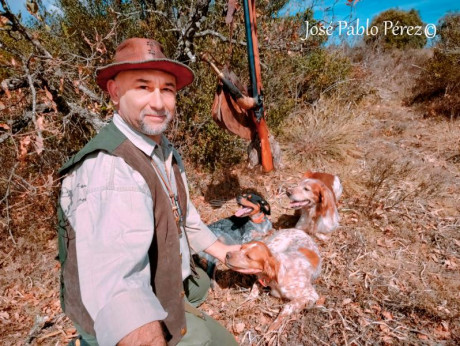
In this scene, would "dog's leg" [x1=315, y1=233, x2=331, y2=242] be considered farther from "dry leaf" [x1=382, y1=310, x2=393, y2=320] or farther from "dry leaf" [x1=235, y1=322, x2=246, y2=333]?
"dry leaf" [x1=235, y1=322, x2=246, y2=333]

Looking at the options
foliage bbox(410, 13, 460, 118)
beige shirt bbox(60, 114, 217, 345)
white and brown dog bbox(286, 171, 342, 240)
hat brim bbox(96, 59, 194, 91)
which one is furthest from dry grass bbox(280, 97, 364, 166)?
beige shirt bbox(60, 114, 217, 345)

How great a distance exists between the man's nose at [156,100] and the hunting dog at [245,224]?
7.53ft

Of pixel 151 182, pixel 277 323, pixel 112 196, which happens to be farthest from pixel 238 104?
pixel 277 323

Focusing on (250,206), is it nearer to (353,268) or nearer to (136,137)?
(353,268)

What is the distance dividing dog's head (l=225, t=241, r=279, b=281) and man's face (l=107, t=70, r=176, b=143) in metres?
1.34

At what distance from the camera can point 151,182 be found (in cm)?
147

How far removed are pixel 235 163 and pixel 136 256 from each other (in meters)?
4.31

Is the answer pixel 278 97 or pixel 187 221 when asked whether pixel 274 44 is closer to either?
pixel 278 97

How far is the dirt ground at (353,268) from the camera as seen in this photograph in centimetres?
258

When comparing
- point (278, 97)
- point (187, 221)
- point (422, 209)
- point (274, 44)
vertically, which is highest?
point (274, 44)

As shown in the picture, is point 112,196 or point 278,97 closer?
point 112,196

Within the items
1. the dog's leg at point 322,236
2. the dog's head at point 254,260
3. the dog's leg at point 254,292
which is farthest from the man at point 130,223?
the dog's leg at point 322,236

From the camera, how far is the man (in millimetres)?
1120

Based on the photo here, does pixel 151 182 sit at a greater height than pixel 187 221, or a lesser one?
greater
